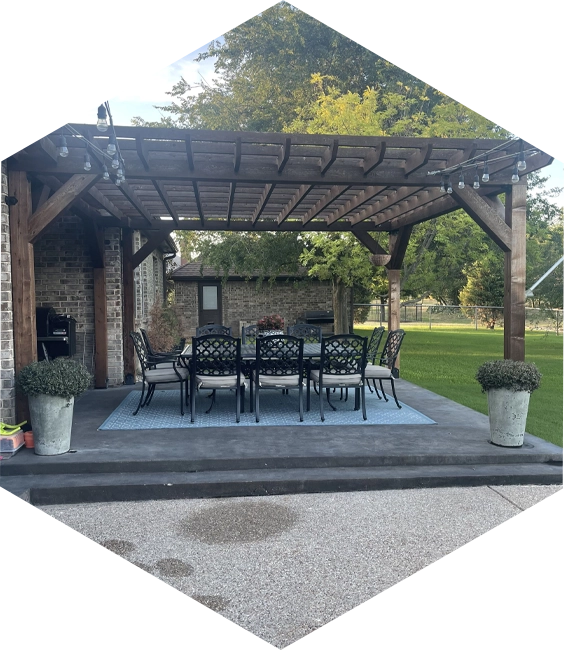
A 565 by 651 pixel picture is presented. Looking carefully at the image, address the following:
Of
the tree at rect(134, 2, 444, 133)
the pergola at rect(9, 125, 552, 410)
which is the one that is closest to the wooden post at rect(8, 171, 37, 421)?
the pergola at rect(9, 125, 552, 410)

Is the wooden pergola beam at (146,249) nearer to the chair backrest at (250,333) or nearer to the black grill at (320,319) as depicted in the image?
the chair backrest at (250,333)

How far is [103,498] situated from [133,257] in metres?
5.43

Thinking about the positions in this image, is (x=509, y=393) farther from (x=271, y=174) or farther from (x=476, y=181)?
(x=271, y=174)

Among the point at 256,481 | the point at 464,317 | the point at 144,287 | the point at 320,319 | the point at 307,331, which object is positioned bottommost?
the point at 256,481

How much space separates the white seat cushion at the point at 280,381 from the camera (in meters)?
6.02

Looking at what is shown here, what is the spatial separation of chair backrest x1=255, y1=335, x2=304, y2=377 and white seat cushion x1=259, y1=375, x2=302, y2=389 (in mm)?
41

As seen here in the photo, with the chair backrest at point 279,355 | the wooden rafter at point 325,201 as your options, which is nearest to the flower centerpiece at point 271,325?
the wooden rafter at point 325,201

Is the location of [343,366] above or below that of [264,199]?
below

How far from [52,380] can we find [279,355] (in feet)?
7.87

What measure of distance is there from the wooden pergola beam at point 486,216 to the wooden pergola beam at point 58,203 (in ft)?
12.6

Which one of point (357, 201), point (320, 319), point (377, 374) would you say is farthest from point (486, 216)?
point (320, 319)

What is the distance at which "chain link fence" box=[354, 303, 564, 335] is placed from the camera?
21.0 meters

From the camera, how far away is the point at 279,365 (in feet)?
20.0

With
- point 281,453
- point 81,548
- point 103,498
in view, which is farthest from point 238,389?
point 81,548
